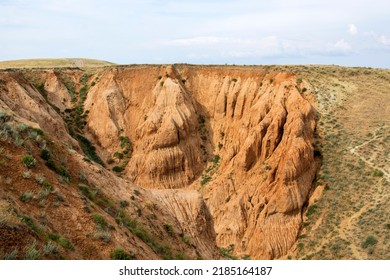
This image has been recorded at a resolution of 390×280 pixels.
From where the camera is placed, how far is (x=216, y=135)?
4828 centimetres

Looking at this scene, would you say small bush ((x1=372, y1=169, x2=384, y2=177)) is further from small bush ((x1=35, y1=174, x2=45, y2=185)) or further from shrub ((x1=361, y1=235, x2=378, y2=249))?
small bush ((x1=35, y1=174, x2=45, y2=185))

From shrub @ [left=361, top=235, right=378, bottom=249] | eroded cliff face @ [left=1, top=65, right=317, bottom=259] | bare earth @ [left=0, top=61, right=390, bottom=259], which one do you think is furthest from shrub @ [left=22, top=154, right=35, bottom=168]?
shrub @ [left=361, top=235, right=378, bottom=249]

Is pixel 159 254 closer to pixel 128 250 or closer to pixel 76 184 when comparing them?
pixel 128 250

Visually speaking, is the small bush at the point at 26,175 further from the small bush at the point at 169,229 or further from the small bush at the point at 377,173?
the small bush at the point at 377,173

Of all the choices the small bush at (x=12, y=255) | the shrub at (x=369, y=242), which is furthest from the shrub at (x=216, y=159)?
the small bush at (x=12, y=255)

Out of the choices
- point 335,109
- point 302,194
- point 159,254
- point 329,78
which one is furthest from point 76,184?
point 329,78

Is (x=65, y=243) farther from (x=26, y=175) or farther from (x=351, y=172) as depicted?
(x=351, y=172)

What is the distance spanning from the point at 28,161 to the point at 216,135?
35.6 metres

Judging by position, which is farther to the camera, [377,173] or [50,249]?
[377,173]

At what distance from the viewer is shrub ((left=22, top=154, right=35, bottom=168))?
45.5ft

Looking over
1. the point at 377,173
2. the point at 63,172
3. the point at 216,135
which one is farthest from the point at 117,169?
the point at 63,172

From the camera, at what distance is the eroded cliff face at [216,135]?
121 feet

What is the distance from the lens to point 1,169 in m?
13.0

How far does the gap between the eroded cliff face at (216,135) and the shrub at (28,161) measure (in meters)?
17.9
